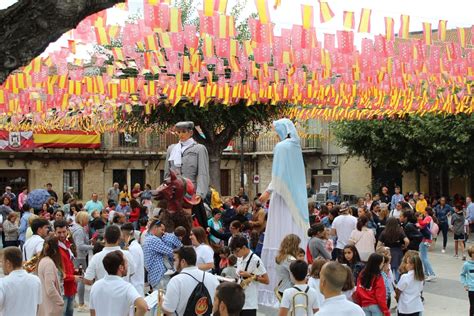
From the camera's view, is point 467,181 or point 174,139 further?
point 174,139

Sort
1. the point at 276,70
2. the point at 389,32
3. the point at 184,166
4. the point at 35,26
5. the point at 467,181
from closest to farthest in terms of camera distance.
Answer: the point at 35,26 < the point at 184,166 < the point at 389,32 < the point at 276,70 < the point at 467,181

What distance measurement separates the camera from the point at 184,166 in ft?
39.4

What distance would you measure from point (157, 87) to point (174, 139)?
23.6 metres

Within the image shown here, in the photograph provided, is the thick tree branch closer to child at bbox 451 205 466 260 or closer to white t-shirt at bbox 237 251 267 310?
white t-shirt at bbox 237 251 267 310

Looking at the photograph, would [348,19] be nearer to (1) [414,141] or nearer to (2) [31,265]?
(2) [31,265]

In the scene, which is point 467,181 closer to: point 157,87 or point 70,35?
point 157,87

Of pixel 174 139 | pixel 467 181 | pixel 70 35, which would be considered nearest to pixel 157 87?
pixel 70 35

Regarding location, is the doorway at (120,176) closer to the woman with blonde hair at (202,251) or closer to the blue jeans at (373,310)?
the woman with blonde hair at (202,251)

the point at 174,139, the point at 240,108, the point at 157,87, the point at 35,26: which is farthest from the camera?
the point at 174,139

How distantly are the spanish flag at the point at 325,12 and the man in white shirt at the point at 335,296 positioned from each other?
7.84 m

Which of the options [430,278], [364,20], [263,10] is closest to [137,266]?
[263,10]

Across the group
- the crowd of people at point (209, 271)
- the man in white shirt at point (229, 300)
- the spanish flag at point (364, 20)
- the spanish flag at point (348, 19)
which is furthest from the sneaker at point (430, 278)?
the man in white shirt at point (229, 300)

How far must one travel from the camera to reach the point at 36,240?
9945mm

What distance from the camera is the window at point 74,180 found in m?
39.6
